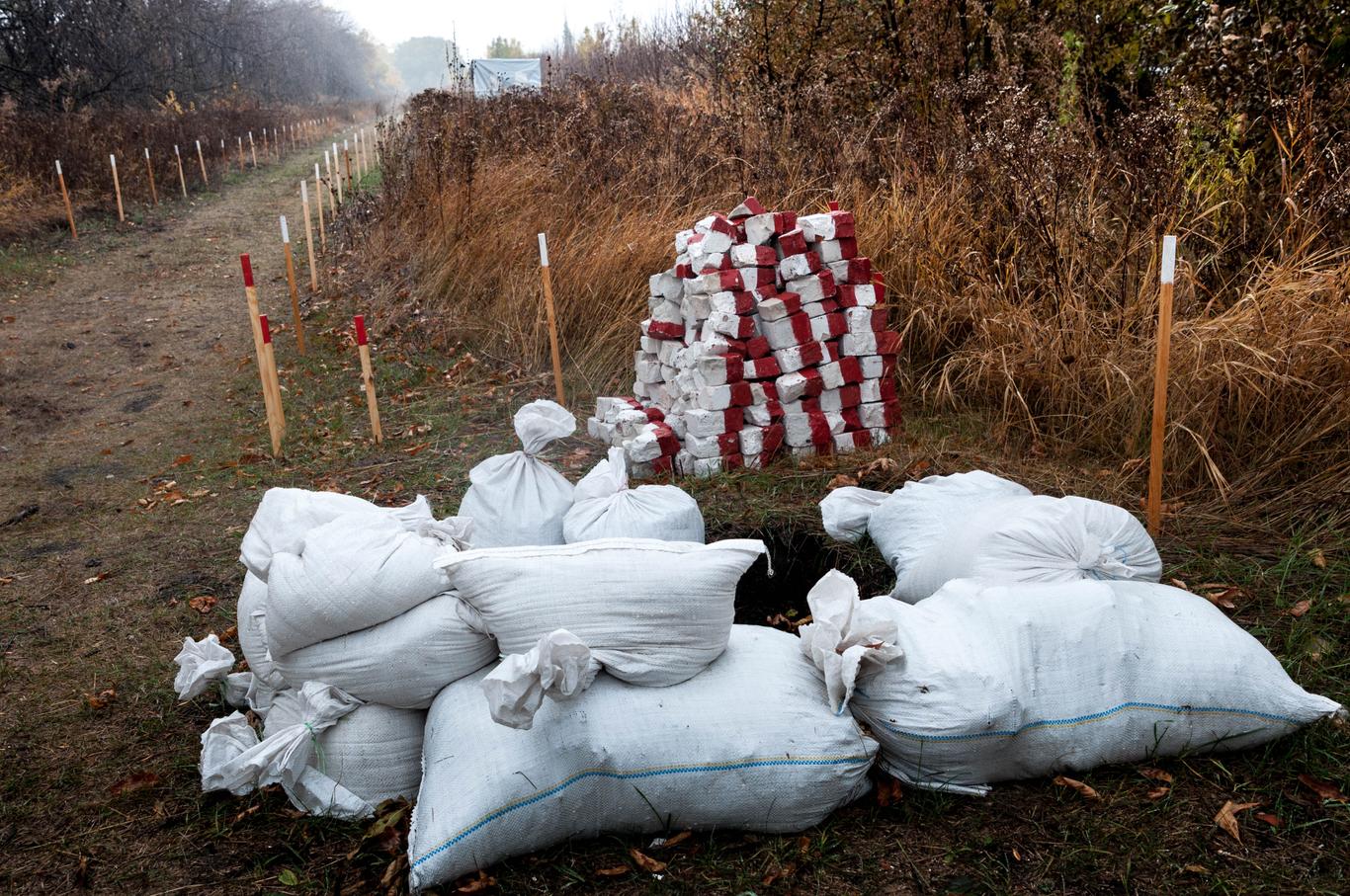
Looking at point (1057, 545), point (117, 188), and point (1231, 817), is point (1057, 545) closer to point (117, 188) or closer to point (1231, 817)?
point (1231, 817)

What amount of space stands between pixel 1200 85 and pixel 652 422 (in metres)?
3.75

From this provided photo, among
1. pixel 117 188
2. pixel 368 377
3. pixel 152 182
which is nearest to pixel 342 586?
pixel 368 377

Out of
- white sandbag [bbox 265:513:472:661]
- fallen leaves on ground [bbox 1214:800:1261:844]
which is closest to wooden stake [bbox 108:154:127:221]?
white sandbag [bbox 265:513:472:661]

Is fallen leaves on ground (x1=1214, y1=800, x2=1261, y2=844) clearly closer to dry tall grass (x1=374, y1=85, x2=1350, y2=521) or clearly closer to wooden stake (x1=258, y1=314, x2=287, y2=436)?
dry tall grass (x1=374, y1=85, x2=1350, y2=521)

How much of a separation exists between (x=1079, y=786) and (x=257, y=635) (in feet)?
7.31

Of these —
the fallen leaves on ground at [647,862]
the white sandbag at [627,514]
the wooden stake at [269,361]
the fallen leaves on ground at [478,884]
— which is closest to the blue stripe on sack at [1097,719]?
the fallen leaves on ground at [647,862]

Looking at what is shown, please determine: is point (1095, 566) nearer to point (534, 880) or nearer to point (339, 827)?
point (534, 880)

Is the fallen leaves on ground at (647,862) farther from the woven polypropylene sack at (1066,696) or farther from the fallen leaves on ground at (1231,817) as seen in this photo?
the fallen leaves on ground at (1231,817)

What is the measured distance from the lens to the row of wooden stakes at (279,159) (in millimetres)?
13312

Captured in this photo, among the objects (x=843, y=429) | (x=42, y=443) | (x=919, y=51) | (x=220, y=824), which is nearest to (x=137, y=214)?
(x=42, y=443)

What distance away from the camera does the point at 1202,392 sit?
4051mm

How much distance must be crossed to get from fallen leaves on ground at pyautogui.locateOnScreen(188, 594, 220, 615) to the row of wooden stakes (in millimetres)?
8129

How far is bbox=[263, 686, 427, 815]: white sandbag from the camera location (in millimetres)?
2439

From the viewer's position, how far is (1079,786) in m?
2.32
